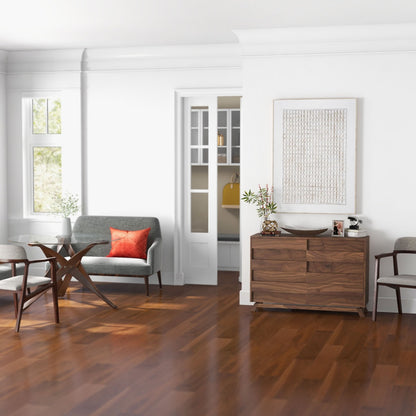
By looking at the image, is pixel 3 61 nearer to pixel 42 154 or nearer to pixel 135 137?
pixel 42 154

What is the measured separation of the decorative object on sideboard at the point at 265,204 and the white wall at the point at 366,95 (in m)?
0.17

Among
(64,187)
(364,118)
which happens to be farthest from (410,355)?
(64,187)

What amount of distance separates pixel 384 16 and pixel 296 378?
11.5ft

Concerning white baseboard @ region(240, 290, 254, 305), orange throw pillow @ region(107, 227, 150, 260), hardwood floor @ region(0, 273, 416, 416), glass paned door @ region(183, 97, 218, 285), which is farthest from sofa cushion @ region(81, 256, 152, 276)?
white baseboard @ region(240, 290, 254, 305)

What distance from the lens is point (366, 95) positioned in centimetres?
643

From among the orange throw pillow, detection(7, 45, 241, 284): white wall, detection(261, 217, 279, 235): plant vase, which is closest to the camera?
detection(261, 217, 279, 235): plant vase

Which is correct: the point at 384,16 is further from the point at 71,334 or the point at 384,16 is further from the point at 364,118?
the point at 71,334

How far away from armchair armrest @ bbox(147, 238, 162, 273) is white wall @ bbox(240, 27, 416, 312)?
1524mm

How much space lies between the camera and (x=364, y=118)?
6441mm

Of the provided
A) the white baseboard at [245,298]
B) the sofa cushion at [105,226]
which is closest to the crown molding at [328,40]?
the sofa cushion at [105,226]

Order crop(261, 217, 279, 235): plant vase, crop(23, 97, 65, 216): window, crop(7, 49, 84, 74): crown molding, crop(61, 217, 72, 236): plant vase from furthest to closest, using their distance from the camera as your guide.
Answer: crop(23, 97, 65, 216): window, crop(7, 49, 84, 74): crown molding, crop(61, 217, 72, 236): plant vase, crop(261, 217, 279, 235): plant vase

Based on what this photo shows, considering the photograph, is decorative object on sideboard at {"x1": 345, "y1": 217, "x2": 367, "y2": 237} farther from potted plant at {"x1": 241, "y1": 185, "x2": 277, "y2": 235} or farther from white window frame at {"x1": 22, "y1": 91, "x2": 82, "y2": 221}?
white window frame at {"x1": 22, "y1": 91, "x2": 82, "y2": 221}

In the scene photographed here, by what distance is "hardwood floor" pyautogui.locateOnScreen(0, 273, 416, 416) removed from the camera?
3811 mm

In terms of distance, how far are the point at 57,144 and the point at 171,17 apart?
2727 millimetres
